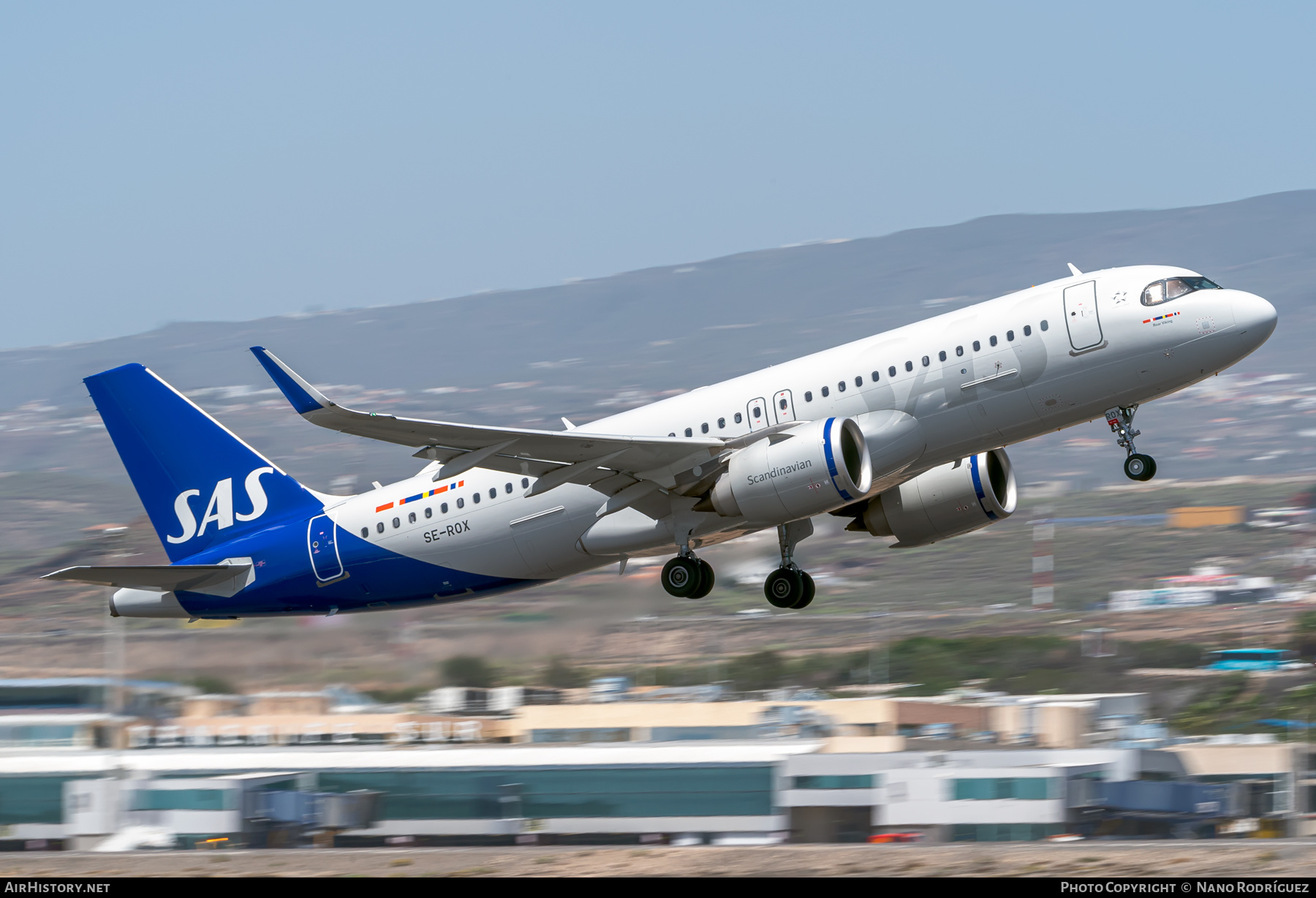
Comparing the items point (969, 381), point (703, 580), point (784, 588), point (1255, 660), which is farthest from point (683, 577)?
point (1255, 660)

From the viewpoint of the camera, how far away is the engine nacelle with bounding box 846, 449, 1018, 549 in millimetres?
32281

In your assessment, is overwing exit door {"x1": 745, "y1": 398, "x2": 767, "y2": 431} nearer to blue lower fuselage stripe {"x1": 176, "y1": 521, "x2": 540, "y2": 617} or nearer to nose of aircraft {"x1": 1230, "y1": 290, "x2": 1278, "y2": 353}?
blue lower fuselage stripe {"x1": 176, "y1": 521, "x2": 540, "y2": 617}

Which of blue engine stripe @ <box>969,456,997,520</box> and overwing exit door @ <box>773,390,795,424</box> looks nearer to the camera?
overwing exit door @ <box>773,390,795,424</box>

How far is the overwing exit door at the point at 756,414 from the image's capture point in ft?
96.1

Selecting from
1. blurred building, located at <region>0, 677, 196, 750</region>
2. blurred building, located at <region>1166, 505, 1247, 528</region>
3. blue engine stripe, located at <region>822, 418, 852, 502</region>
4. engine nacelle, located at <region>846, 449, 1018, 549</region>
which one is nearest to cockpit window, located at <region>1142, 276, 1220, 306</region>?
engine nacelle, located at <region>846, 449, 1018, 549</region>

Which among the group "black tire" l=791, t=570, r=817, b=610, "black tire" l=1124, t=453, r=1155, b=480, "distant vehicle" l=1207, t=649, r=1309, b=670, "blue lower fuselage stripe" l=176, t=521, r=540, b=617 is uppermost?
"black tire" l=1124, t=453, r=1155, b=480

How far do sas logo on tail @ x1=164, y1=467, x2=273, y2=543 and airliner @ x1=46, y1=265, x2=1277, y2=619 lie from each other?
0.16 ft

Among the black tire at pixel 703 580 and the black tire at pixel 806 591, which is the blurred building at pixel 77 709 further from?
the black tire at pixel 806 591

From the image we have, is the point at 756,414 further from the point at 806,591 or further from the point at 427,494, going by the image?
the point at 427,494

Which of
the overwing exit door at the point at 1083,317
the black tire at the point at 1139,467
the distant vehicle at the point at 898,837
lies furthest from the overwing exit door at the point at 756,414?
the distant vehicle at the point at 898,837

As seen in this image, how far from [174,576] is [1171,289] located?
22.7m

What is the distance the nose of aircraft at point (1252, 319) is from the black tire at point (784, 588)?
33.9 feet

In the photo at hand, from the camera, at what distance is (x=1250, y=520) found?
14350 centimetres
